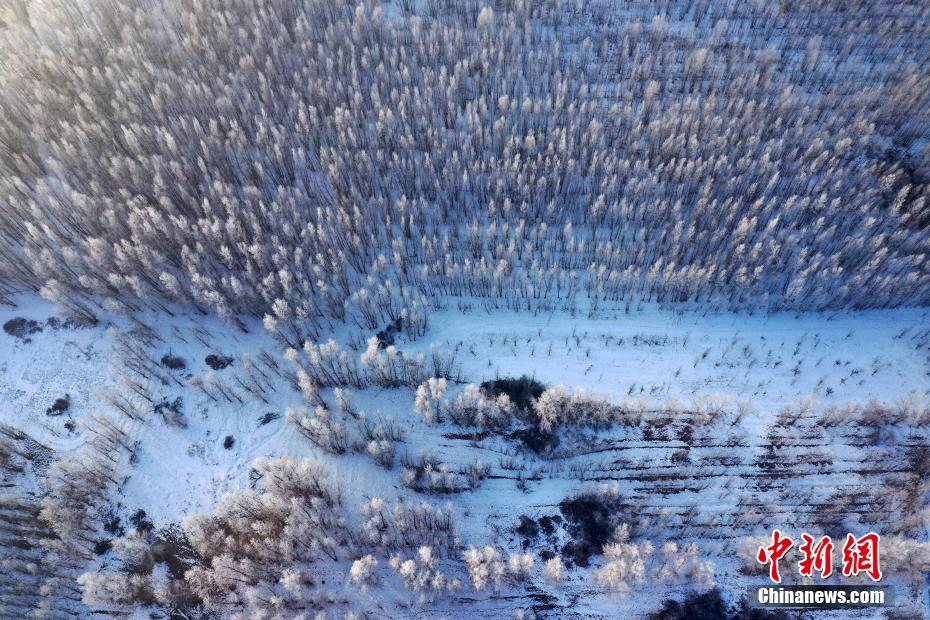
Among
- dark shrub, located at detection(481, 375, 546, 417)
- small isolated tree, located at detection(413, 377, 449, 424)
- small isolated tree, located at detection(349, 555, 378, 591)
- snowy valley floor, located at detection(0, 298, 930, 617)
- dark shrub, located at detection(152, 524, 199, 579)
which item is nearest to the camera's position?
small isolated tree, located at detection(349, 555, 378, 591)

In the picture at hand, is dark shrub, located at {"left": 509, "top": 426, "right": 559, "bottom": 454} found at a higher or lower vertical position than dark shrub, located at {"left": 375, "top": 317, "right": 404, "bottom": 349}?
lower

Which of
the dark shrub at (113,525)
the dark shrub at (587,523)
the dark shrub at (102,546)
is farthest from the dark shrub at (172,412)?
the dark shrub at (587,523)

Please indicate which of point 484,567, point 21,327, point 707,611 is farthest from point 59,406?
point 707,611

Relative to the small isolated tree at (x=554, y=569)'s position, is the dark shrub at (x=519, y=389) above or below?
above

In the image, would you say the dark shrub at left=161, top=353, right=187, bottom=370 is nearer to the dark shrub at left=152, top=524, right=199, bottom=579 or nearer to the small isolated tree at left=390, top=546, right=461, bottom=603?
the dark shrub at left=152, top=524, right=199, bottom=579

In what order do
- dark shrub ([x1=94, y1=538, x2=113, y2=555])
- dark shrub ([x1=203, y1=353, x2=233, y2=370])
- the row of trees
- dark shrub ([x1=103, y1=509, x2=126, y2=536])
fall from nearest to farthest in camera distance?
dark shrub ([x1=94, y1=538, x2=113, y2=555]) → dark shrub ([x1=103, y1=509, x2=126, y2=536]) → dark shrub ([x1=203, y1=353, x2=233, y2=370]) → the row of trees

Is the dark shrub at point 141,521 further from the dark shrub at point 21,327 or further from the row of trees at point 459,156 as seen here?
the dark shrub at point 21,327

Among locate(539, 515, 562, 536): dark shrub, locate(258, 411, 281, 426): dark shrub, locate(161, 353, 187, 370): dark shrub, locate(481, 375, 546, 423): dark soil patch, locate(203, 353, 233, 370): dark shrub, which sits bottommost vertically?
locate(539, 515, 562, 536): dark shrub

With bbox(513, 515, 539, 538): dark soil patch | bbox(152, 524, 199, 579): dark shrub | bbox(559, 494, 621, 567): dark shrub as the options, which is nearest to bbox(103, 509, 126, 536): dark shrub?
bbox(152, 524, 199, 579): dark shrub

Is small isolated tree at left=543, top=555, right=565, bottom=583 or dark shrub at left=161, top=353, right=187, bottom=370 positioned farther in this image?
dark shrub at left=161, top=353, right=187, bottom=370
